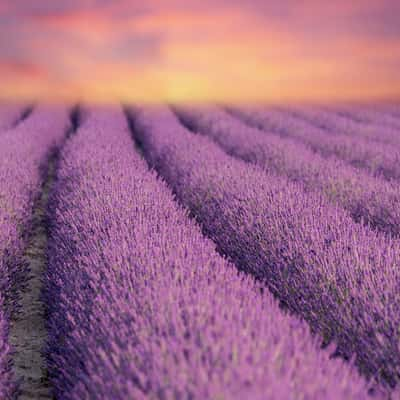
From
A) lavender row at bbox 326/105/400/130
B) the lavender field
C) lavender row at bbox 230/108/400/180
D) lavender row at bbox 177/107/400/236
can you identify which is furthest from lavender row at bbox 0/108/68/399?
lavender row at bbox 326/105/400/130

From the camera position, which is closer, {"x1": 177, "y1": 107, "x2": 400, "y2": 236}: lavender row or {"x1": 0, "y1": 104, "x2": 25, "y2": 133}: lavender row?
{"x1": 177, "y1": 107, "x2": 400, "y2": 236}: lavender row

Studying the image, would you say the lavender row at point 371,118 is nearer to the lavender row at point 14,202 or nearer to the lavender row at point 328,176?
the lavender row at point 328,176

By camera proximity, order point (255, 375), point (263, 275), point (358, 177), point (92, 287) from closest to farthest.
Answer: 1. point (255, 375)
2. point (92, 287)
3. point (263, 275)
4. point (358, 177)

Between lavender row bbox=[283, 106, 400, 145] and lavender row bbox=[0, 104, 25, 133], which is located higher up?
lavender row bbox=[0, 104, 25, 133]

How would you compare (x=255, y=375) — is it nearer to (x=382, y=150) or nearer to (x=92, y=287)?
(x=92, y=287)

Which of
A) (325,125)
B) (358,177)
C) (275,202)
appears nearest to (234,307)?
(275,202)

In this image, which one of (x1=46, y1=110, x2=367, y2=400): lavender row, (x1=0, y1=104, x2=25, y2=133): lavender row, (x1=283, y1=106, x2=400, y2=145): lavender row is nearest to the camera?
(x1=46, y1=110, x2=367, y2=400): lavender row

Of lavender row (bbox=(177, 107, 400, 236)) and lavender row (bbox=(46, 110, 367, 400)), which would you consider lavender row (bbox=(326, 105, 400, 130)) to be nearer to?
lavender row (bbox=(177, 107, 400, 236))

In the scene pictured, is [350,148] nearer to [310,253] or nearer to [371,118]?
[310,253]
